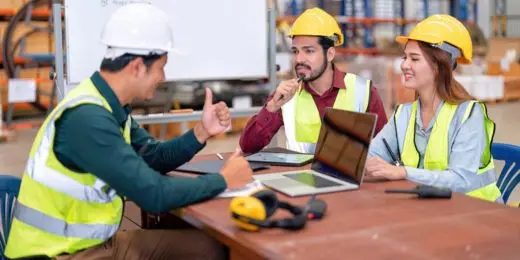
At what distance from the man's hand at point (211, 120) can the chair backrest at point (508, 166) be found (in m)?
1.12

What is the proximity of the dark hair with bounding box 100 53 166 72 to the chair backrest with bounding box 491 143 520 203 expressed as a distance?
4.87 ft

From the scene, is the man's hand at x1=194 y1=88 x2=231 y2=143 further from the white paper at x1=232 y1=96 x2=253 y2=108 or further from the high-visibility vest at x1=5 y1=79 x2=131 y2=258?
the white paper at x1=232 y1=96 x2=253 y2=108

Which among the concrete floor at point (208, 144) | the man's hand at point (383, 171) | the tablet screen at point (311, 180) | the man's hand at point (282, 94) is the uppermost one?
the man's hand at point (282, 94)

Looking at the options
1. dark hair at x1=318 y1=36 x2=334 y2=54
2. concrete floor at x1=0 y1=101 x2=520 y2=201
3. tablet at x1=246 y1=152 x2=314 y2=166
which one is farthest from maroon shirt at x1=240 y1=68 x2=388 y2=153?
concrete floor at x1=0 y1=101 x2=520 y2=201

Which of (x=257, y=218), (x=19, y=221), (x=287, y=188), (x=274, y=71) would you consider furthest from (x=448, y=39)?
(x=274, y=71)

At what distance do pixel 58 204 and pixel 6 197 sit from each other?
1.86ft

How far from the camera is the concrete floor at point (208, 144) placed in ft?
20.3

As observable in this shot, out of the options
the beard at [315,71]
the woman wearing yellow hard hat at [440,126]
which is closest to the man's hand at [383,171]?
the woman wearing yellow hard hat at [440,126]

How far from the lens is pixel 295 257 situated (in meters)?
1.44

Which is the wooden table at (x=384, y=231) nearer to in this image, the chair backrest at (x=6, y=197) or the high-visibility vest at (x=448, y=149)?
the high-visibility vest at (x=448, y=149)

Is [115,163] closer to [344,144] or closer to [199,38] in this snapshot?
[344,144]

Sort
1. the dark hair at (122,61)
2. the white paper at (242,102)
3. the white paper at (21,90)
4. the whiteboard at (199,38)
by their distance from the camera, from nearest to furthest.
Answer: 1. the dark hair at (122,61)
2. the whiteboard at (199,38)
3. the white paper at (242,102)
4. the white paper at (21,90)

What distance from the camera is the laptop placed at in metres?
2.08

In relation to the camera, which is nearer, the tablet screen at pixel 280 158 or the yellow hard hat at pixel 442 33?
the yellow hard hat at pixel 442 33
